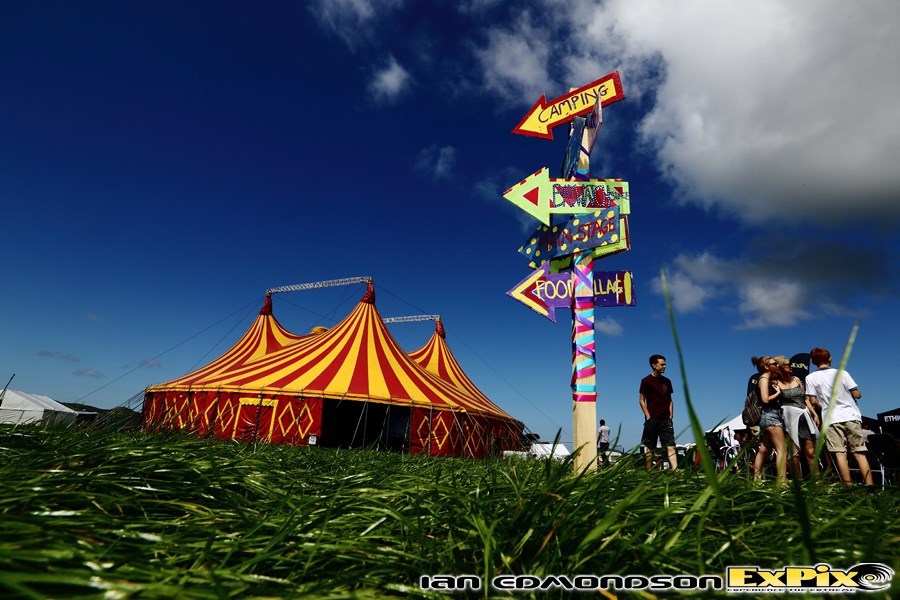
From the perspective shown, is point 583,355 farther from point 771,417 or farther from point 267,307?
point 267,307

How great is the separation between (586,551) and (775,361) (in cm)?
424

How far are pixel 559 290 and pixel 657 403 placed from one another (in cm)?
259

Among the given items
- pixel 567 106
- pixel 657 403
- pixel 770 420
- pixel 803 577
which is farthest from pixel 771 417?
pixel 803 577

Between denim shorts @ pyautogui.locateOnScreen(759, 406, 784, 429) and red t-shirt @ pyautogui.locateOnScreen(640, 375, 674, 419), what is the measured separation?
115 cm

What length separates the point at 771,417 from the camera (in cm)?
411

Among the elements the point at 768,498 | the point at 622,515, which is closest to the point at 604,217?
the point at 768,498

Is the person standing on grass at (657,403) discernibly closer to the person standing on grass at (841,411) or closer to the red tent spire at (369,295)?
the person standing on grass at (841,411)

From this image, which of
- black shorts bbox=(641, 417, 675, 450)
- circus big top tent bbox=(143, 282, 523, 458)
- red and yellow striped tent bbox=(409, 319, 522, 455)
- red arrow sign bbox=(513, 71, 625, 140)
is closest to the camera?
red arrow sign bbox=(513, 71, 625, 140)

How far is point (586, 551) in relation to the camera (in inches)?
41.2

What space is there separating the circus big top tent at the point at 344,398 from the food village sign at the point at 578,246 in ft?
18.6

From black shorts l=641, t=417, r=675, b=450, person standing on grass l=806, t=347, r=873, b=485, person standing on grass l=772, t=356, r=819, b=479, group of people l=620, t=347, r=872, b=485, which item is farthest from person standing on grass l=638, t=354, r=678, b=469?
person standing on grass l=806, t=347, r=873, b=485

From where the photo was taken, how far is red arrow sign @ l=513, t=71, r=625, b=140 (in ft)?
13.0

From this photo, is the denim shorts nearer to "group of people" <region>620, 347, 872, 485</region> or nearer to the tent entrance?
"group of people" <region>620, 347, 872, 485</region>

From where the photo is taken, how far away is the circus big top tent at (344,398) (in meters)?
9.66
